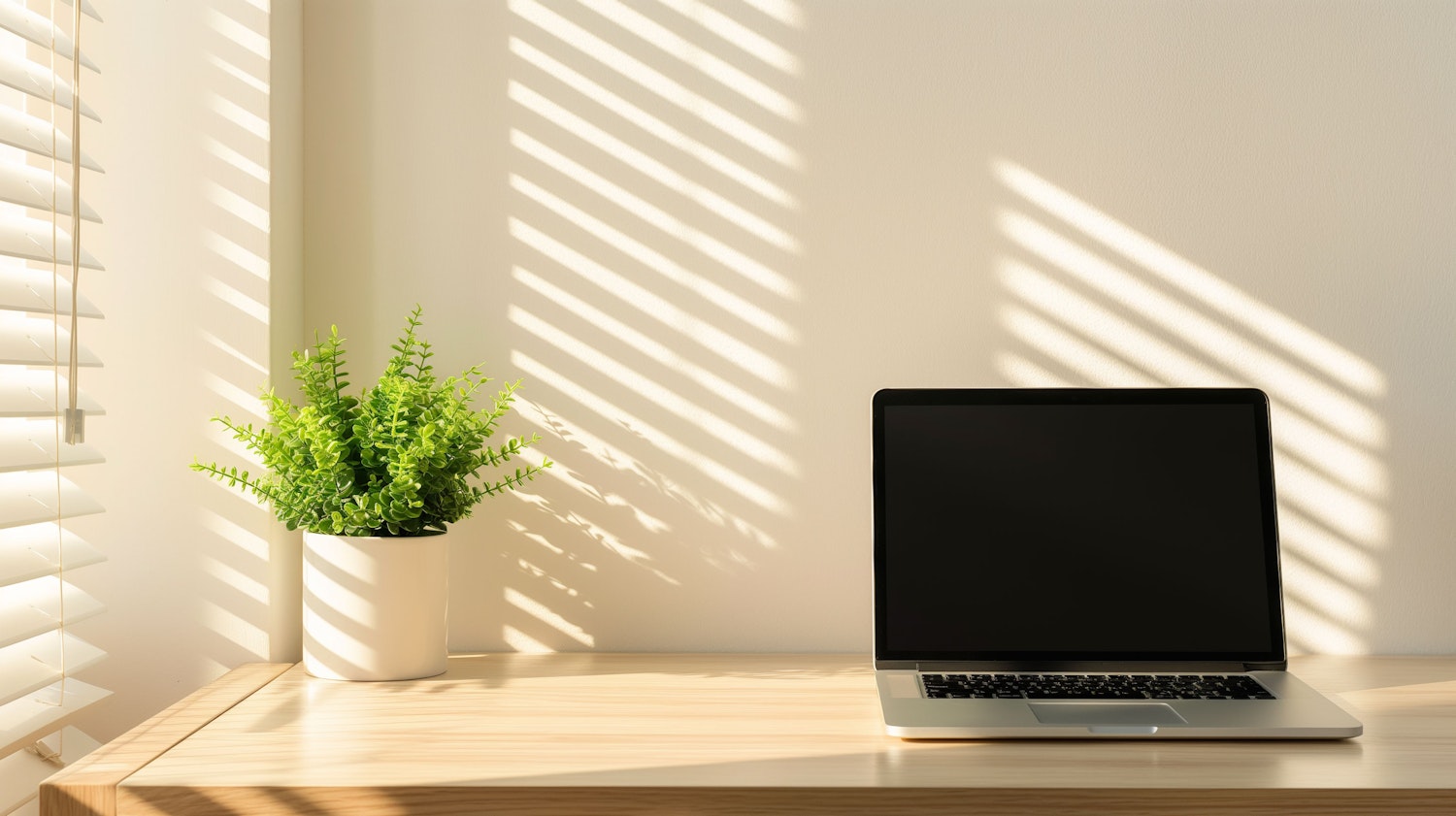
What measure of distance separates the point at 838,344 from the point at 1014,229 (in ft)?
0.83

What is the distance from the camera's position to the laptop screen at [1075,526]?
1.04 m

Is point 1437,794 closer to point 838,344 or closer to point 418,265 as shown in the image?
point 838,344

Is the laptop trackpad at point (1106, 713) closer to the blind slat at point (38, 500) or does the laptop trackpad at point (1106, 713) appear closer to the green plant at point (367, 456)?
the green plant at point (367, 456)

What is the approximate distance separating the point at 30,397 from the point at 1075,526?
0.98 meters

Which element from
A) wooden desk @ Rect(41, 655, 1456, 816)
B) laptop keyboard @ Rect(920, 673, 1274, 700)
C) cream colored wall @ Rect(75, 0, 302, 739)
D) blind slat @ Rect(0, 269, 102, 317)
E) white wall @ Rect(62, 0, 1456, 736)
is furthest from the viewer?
white wall @ Rect(62, 0, 1456, 736)

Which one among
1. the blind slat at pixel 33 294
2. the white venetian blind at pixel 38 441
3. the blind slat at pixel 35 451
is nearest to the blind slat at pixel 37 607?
the white venetian blind at pixel 38 441

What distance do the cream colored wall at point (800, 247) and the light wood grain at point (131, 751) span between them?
278 mm

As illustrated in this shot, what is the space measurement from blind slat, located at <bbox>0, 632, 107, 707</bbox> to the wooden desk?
0.09 meters

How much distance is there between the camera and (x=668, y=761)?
0.83 metres

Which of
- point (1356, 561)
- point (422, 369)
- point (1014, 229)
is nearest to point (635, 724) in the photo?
point (422, 369)

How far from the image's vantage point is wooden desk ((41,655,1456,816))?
762mm

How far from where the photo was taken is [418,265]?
4.08 feet

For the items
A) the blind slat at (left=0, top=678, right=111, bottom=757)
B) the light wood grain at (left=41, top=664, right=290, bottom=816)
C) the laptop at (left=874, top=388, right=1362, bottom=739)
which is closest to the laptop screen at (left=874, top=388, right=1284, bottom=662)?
the laptop at (left=874, top=388, right=1362, bottom=739)

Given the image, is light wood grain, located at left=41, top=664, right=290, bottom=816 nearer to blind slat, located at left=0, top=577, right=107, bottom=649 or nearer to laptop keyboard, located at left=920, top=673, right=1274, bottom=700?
blind slat, located at left=0, top=577, right=107, bottom=649
